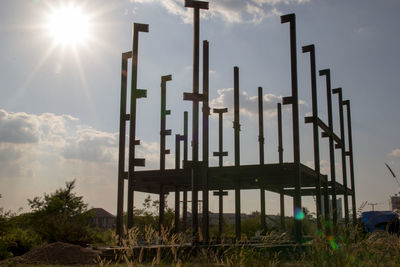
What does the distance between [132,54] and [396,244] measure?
36.0 ft

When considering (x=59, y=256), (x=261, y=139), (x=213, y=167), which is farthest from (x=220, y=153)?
(x=59, y=256)

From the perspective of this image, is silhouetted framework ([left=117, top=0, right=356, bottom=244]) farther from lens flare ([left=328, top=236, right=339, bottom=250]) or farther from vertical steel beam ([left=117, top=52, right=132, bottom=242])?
lens flare ([left=328, top=236, right=339, bottom=250])

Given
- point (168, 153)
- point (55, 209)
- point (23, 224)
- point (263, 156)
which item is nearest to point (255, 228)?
point (263, 156)

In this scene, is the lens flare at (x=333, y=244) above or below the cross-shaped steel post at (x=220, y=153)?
below

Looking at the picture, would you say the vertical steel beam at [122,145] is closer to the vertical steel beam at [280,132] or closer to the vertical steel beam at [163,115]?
the vertical steel beam at [163,115]

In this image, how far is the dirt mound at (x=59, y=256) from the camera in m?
11.7

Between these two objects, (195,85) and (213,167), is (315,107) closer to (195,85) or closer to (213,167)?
(213,167)

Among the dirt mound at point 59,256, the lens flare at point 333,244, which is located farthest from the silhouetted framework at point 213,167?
the lens flare at point 333,244

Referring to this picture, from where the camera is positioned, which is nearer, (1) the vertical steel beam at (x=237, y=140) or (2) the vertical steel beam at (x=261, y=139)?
(1) the vertical steel beam at (x=237, y=140)

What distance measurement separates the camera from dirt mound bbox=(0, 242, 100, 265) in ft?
38.5

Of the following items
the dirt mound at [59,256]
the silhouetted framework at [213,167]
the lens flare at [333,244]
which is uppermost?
the silhouetted framework at [213,167]

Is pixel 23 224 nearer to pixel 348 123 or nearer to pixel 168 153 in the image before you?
pixel 168 153

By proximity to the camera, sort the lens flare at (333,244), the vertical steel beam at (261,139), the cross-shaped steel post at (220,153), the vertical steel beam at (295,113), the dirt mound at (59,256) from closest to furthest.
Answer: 1. the lens flare at (333,244)
2. the dirt mound at (59,256)
3. the vertical steel beam at (295,113)
4. the vertical steel beam at (261,139)
5. the cross-shaped steel post at (220,153)

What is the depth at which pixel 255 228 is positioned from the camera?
25344mm
